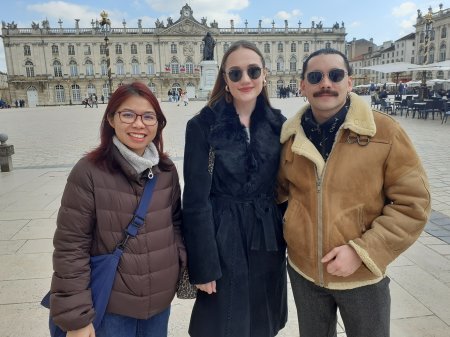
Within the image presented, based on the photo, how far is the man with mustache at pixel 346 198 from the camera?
1516 millimetres

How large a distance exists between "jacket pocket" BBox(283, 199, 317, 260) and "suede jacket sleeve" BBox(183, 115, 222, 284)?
1.21 ft

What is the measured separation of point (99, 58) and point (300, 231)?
242 ft

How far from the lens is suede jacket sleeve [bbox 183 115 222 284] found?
174cm

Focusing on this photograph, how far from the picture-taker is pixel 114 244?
1.64 meters

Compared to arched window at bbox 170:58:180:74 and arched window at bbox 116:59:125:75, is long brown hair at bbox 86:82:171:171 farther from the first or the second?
arched window at bbox 116:59:125:75

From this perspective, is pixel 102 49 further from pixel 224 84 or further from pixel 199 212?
pixel 199 212

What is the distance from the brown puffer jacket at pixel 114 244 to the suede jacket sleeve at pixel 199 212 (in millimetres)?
100

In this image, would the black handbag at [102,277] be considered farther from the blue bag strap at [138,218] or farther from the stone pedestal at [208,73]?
the stone pedestal at [208,73]

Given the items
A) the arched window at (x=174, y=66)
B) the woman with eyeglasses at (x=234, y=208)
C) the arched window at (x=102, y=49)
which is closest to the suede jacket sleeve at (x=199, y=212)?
the woman with eyeglasses at (x=234, y=208)

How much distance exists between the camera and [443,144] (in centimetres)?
1014

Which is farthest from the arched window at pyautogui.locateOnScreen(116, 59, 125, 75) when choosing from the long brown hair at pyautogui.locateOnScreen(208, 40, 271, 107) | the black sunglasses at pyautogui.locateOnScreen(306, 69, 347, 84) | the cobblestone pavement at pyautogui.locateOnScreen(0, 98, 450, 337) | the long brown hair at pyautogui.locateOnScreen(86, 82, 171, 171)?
the black sunglasses at pyautogui.locateOnScreen(306, 69, 347, 84)

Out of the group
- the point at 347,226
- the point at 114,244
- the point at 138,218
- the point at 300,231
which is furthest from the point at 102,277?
the point at 347,226

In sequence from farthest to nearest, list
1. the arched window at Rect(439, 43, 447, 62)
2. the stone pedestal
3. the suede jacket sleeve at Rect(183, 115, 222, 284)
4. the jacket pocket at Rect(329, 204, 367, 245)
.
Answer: the arched window at Rect(439, 43, 447, 62) < the stone pedestal < the suede jacket sleeve at Rect(183, 115, 222, 284) < the jacket pocket at Rect(329, 204, 367, 245)

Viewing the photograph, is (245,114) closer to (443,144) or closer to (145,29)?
(443,144)
